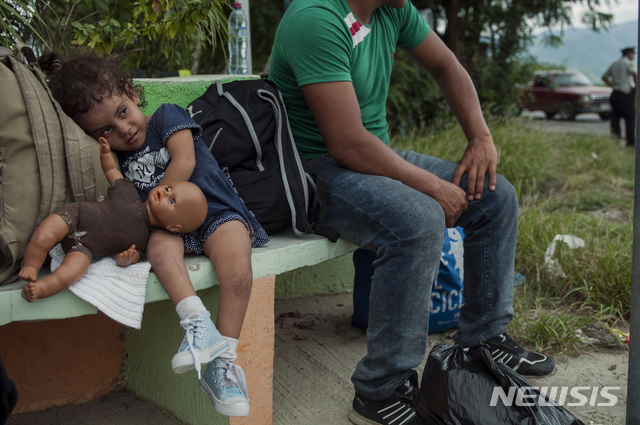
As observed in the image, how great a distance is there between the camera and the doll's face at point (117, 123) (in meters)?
1.81

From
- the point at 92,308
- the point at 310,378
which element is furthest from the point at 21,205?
the point at 310,378

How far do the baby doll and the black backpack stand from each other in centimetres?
30

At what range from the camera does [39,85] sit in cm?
168

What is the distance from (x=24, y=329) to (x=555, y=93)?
16292 mm

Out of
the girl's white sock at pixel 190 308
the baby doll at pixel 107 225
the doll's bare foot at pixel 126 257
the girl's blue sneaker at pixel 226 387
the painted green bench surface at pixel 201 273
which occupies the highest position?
the baby doll at pixel 107 225

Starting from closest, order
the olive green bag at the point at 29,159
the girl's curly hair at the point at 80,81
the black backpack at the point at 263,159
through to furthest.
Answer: the olive green bag at the point at 29,159
the girl's curly hair at the point at 80,81
the black backpack at the point at 263,159

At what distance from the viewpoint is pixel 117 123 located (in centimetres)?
183

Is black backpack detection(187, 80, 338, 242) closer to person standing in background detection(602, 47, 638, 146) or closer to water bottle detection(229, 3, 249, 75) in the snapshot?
water bottle detection(229, 3, 249, 75)

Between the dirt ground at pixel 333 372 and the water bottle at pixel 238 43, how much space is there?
5.65ft

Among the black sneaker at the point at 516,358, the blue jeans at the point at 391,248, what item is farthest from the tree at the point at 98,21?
the black sneaker at the point at 516,358

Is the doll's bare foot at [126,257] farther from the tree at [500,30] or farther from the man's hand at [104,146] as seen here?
the tree at [500,30]

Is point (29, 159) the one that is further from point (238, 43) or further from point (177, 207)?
point (238, 43)

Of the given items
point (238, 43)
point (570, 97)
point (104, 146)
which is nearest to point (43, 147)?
point (104, 146)

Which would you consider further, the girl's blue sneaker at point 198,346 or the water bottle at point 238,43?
the water bottle at point 238,43
